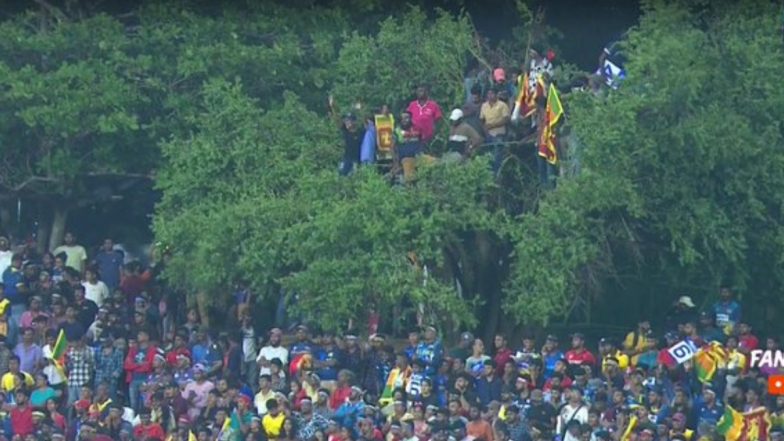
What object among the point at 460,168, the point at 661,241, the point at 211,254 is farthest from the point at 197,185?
the point at 661,241

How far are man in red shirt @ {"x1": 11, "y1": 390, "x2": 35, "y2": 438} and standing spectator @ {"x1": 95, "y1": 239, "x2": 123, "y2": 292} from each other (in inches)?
92.1

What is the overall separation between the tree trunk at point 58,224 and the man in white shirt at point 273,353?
3936 millimetres

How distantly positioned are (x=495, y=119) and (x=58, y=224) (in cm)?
546

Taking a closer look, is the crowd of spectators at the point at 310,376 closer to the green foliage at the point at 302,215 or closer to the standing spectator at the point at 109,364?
the standing spectator at the point at 109,364

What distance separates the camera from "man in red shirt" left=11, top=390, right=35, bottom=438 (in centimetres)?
2471

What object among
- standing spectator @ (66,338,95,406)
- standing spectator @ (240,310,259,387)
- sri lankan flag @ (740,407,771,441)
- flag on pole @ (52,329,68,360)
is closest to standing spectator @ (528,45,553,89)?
standing spectator @ (240,310,259,387)

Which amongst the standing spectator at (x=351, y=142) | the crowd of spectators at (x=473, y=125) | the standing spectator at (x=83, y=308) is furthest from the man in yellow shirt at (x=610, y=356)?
the standing spectator at (x=83, y=308)

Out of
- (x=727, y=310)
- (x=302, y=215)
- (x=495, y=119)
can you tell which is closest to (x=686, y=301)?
(x=727, y=310)

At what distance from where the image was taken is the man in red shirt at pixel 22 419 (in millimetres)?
24706

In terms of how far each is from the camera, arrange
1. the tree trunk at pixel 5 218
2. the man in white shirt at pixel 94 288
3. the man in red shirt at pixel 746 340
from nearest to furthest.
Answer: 1. the man in red shirt at pixel 746 340
2. the man in white shirt at pixel 94 288
3. the tree trunk at pixel 5 218

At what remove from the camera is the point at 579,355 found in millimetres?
23578

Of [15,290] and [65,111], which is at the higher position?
[65,111]

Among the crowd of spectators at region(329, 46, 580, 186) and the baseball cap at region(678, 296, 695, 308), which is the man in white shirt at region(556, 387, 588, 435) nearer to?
the baseball cap at region(678, 296, 695, 308)

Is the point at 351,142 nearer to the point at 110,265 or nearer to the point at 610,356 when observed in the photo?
the point at 110,265
